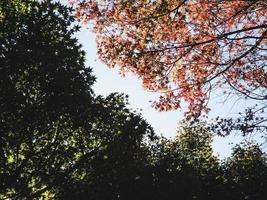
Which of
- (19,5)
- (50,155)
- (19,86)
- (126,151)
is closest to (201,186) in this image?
(126,151)

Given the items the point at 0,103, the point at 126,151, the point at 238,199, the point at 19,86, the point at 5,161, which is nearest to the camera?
the point at 0,103

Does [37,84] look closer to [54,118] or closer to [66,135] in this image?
[54,118]

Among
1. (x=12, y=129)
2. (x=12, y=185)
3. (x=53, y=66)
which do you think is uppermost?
(x=53, y=66)

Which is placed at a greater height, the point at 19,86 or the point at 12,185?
the point at 19,86

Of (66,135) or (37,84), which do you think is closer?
(37,84)

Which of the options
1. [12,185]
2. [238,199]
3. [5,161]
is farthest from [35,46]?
[238,199]

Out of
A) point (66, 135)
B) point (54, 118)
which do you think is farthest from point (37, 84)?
point (66, 135)

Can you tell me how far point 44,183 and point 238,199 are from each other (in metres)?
11.2

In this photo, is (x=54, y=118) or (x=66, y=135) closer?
(x=54, y=118)

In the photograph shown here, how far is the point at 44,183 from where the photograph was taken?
19344 mm

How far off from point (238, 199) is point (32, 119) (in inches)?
479

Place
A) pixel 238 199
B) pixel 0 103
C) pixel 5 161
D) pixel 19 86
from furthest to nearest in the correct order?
pixel 238 199
pixel 5 161
pixel 19 86
pixel 0 103

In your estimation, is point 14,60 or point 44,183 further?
point 44,183

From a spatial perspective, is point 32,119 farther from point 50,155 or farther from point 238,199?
point 238,199
